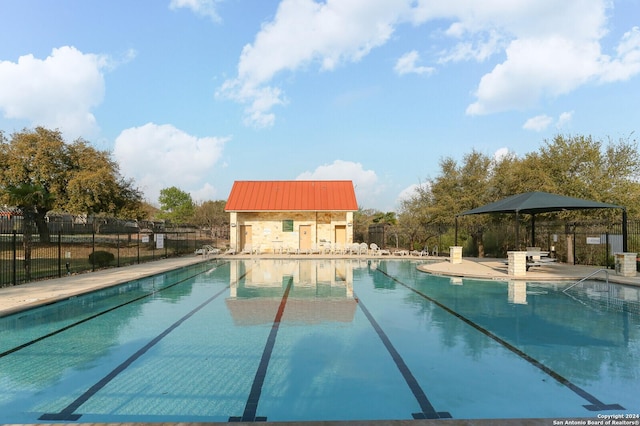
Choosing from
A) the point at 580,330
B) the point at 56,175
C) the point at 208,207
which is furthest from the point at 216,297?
the point at 208,207

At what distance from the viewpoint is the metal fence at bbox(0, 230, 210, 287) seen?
12.4m

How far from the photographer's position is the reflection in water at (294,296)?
832 cm

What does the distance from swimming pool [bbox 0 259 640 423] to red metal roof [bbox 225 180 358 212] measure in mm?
18192

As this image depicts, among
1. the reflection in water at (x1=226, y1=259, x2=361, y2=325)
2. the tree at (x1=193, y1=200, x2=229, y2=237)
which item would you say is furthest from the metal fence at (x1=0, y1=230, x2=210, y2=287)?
the tree at (x1=193, y1=200, x2=229, y2=237)

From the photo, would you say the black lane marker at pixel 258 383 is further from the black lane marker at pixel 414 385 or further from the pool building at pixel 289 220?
the pool building at pixel 289 220

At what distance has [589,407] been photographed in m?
4.02

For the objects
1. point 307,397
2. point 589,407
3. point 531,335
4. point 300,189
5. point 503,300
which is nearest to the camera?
point 589,407

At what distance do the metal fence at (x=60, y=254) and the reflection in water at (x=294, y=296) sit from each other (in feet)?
18.7

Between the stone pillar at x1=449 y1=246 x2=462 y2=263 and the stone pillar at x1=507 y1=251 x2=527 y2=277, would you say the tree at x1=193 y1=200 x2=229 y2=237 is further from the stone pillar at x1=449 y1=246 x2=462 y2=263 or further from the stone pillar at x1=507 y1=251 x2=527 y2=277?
the stone pillar at x1=507 y1=251 x2=527 y2=277

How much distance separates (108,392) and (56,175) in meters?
23.9

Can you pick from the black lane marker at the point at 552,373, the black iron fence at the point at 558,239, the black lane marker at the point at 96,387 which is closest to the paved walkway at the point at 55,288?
the black lane marker at the point at 96,387

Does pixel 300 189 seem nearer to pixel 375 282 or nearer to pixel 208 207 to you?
pixel 375 282

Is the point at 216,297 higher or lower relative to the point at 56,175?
lower

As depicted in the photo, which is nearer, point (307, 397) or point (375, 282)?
point (307, 397)
